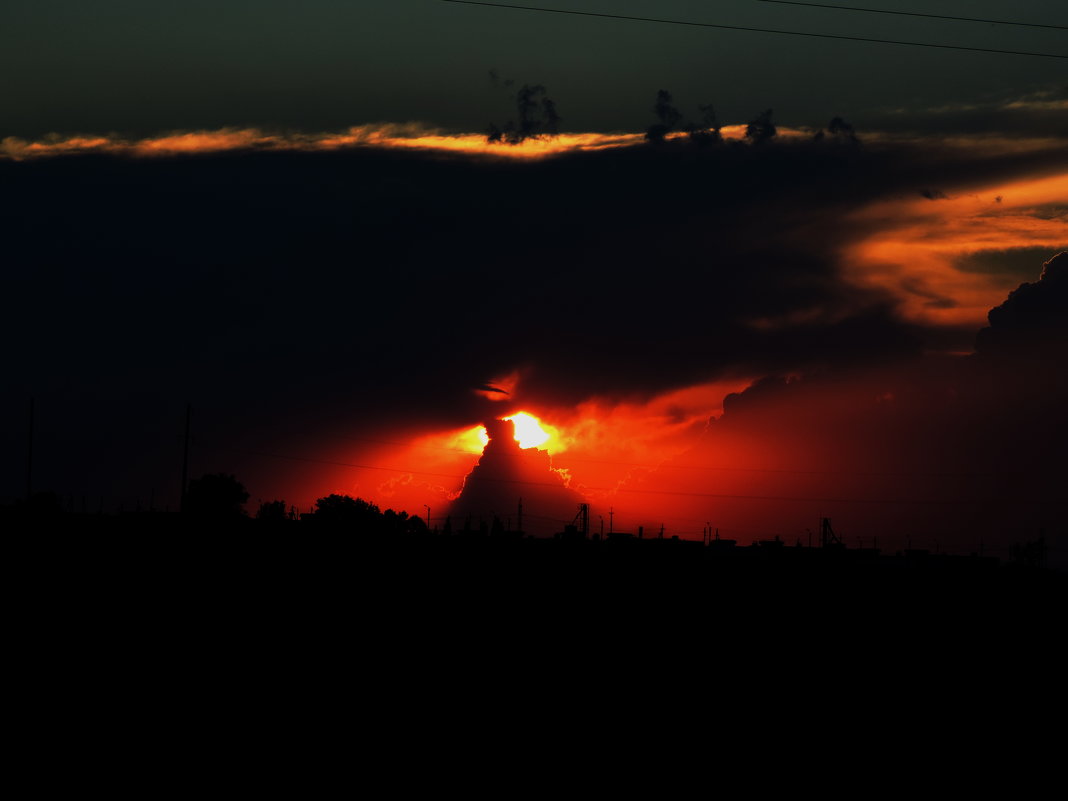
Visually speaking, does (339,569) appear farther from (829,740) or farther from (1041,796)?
(1041,796)

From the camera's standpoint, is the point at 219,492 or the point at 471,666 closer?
the point at 471,666

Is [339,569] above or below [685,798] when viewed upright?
above

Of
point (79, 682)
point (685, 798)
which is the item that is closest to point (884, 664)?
point (685, 798)

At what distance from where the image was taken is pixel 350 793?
27.3m

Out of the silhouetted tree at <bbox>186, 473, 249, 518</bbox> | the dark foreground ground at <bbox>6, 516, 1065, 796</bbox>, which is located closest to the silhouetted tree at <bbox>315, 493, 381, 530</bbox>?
the silhouetted tree at <bbox>186, 473, 249, 518</bbox>

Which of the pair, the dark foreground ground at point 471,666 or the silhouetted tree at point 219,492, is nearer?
the dark foreground ground at point 471,666

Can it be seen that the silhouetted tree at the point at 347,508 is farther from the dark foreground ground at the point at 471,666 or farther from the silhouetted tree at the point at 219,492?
the dark foreground ground at the point at 471,666

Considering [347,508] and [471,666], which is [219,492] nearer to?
[347,508]

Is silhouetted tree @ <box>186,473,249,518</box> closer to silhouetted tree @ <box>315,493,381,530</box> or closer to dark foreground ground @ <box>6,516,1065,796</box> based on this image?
silhouetted tree @ <box>315,493,381,530</box>

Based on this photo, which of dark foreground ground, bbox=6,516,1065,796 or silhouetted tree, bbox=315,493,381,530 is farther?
silhouetted tree, bbox=315,493,381,530

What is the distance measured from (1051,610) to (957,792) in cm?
3125

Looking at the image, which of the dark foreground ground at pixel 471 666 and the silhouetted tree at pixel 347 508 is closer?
the dark foreground ground at pixel 471 666

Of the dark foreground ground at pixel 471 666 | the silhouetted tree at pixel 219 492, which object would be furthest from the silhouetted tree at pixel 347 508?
the dark foreground ground at pixel 471 666

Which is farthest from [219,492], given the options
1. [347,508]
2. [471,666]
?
[471,666]
